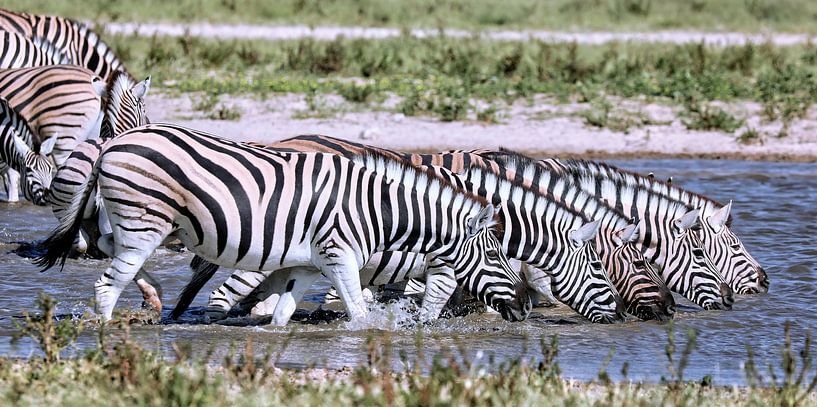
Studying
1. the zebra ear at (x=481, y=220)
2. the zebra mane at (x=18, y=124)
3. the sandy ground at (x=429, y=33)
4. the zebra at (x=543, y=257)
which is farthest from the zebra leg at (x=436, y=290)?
the sandy ground at (x=429, y=33)

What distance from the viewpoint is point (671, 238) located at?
26.8ft

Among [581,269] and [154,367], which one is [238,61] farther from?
[154,367]

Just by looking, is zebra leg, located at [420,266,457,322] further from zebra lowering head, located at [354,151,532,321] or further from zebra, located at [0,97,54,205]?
zebra, located at [0,97,54,205]

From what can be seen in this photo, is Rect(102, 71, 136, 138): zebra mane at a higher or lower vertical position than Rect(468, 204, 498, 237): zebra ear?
higher

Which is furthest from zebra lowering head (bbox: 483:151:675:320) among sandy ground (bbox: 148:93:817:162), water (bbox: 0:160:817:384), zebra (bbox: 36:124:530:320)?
sandy ground (bbox: 148:93:817:162)

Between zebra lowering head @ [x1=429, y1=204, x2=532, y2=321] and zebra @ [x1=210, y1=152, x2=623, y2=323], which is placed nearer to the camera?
zebra lowering head @ [x1=429, y1=204, x2=532, y2=321]

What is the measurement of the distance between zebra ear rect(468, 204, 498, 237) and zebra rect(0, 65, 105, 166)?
15.1 ft

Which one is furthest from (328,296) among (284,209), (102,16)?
(102,16)

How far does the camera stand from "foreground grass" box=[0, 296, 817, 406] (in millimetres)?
4527

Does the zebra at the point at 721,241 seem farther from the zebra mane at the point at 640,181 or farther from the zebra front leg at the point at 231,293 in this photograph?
the zebra front leg at the point at 231,293

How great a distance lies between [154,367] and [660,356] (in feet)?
9.24

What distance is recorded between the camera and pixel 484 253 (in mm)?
7016

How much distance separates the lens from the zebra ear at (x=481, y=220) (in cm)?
689

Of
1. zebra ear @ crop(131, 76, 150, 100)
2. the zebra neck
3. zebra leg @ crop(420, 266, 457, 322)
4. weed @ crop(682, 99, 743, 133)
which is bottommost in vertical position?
zebra leg @ crop(420, 266, 457, 322)
